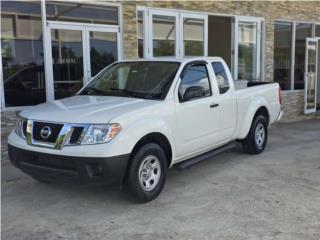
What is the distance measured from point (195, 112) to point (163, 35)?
15.1ft

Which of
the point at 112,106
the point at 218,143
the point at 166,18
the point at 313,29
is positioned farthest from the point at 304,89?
the point at 112,106

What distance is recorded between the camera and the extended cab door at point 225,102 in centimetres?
637

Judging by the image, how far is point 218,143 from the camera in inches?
253

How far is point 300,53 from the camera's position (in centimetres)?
1312

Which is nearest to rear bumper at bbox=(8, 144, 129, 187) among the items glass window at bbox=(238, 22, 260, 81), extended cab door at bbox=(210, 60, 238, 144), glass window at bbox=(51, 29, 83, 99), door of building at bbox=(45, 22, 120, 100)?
extended cab door at bbox=(210, 60, 238, 144)

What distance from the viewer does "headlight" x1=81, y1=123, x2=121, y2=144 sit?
449 centimetres

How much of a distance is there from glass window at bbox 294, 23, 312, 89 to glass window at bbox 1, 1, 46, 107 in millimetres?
8531

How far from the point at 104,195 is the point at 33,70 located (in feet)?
12.0

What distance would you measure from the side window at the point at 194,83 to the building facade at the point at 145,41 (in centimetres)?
140

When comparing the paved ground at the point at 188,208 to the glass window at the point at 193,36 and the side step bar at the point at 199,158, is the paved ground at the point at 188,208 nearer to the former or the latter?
the side step bar at the point at 199,158

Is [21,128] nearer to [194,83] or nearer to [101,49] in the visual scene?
[194,83]

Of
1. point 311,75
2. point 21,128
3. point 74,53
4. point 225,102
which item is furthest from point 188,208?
point 311,75

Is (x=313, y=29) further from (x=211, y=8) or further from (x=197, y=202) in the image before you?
(x=197, y=202)

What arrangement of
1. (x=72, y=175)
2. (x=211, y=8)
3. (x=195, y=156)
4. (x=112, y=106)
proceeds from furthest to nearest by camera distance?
(x=211, y=8) < (x=195, y=156) < (x=112, y=106) < (x=72, y=175)
